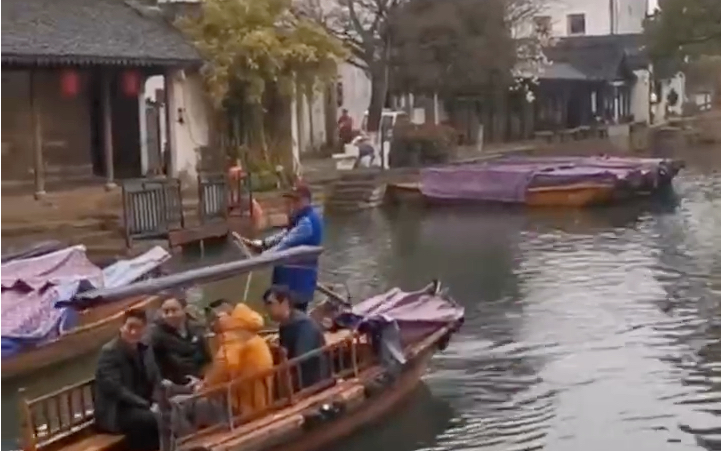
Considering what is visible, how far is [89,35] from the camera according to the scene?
26.4m

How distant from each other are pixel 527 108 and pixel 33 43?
3119 cm

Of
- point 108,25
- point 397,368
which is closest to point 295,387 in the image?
point 397,368

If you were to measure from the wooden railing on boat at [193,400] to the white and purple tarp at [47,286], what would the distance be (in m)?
2.85

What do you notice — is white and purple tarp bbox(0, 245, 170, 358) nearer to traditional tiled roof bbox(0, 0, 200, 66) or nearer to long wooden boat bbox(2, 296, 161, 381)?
long wooden boat bbox(2, 296, 161, 381)

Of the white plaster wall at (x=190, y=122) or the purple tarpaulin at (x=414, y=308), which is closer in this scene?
the purple tarpaulin at (x=414, y=308)

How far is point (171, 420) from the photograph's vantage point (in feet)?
32.3

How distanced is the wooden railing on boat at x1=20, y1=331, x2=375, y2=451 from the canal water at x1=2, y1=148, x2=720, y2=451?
29.7 inches

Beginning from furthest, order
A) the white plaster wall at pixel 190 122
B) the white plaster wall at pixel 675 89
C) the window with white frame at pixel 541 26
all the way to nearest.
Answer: the white plaster wall at pixel 675 89
the window with white frame at pixel 541 26
the white plaster wall at pixel 190 122

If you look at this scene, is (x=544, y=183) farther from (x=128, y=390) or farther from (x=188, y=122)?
(x=128, y=390)

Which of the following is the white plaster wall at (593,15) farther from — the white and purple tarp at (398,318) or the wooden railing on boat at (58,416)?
the wooden railing on boat at (58,416)

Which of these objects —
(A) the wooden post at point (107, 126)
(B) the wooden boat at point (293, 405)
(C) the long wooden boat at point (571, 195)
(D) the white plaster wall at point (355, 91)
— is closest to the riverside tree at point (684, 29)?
(D) the white plaster wall at point (355, 91)

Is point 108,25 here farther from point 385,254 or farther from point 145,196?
point 385,254

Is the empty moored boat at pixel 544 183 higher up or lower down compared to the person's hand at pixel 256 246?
lower down

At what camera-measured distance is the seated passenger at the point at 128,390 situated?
399 inches
